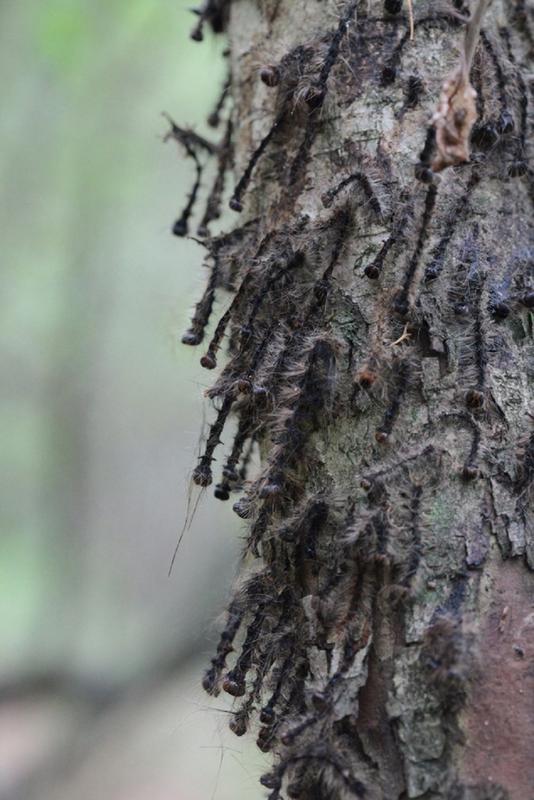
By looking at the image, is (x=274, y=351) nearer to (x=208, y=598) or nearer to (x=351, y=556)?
(x=351, y=556)

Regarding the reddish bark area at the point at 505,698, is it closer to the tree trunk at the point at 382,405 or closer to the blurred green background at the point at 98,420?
the tree trunk at the point at 382,405

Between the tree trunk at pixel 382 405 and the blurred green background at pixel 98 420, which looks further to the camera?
the blurred green background at pixel 98 420

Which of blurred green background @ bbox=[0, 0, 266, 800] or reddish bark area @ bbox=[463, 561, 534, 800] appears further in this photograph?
blurred green background @ bbox=[0, 0, 266, 800]

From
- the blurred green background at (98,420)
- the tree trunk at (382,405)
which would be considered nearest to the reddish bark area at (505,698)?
the tree trunk at (382,405)

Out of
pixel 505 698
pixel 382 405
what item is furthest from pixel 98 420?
pixel 505 698

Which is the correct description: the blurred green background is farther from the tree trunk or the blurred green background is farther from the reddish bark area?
the reddish bark area

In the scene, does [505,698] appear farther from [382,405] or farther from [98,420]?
[98,420]

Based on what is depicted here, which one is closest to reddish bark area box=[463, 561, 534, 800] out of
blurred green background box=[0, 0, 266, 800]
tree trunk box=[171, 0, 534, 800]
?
tree trunk box=[171, 0, 534, 800]
